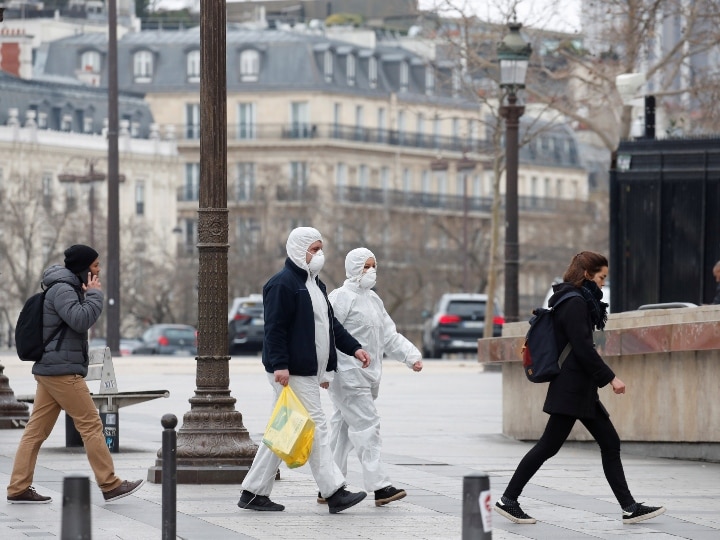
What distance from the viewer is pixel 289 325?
13609 millimetres

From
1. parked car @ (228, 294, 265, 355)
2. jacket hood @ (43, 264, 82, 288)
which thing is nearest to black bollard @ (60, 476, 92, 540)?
jacket hood @ (43, 264, 82, 288)

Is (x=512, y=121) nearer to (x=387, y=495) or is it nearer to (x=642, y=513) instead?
(x=387, y=495)

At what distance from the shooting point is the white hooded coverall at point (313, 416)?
1355 centimetres

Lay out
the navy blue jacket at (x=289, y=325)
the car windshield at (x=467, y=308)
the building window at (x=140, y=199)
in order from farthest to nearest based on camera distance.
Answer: the building window at (x=140, y=199), the car windshield at (x=467, y=308), the navy blue jacket at (x=289, y=325)

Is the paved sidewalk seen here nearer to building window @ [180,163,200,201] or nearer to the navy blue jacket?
the navy blue jacket

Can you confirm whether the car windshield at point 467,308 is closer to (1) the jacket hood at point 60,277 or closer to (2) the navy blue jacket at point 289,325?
(1) the jacket hood at point 60,277

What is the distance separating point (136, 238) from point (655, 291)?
75.8 metres

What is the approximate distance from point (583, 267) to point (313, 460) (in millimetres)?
1985

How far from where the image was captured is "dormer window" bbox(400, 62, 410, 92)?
12812cm

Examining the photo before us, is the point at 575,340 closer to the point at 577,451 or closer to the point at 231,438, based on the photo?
the point at 231,438

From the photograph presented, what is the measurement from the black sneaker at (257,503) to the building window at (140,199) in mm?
96981

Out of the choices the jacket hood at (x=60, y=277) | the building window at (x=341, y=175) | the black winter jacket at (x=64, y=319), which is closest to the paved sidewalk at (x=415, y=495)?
the black winter jacket at (x=64, y=319)

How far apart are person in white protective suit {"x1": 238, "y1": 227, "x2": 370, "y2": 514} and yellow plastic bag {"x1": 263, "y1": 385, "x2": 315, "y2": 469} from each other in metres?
0.15

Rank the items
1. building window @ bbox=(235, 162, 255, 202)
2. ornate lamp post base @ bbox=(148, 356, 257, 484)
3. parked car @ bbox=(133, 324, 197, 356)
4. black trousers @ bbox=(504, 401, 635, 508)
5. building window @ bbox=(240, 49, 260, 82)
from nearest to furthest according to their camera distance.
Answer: black trousers @ bbox=(504, 401, 635, 508), ornate lamp post base @ bbox=(148, 356, 257, 484), parked car @ bbox=(133, 324, 197, 356), building window @ bbox=(235, 162, 255, 202), building window @ bbox=(240, 49, 260, 82)
